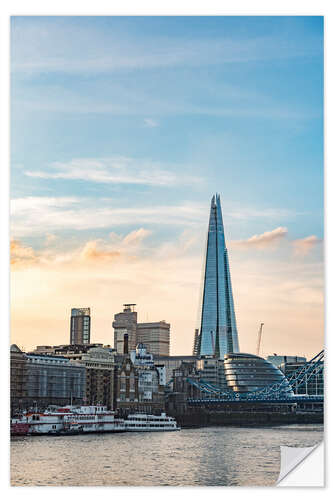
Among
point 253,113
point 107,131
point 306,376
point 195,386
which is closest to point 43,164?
point 107,131

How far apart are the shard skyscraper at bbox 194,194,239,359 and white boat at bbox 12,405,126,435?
123 ft

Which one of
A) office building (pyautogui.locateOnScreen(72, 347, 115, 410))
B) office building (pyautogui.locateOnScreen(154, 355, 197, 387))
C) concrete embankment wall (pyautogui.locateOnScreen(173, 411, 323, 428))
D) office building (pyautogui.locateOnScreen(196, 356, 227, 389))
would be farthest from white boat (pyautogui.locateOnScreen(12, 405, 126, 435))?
office building (pyautogui.locateOnScreen(154, 355, 197, 387))

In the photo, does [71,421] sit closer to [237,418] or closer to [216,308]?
[237,418]

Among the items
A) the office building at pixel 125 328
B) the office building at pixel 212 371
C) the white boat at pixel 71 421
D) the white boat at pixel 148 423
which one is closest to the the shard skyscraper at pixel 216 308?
the office building at pixel 212 371

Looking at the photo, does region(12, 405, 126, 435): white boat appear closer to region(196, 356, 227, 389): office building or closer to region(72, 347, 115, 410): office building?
region(72, 347, 115, 410): office building

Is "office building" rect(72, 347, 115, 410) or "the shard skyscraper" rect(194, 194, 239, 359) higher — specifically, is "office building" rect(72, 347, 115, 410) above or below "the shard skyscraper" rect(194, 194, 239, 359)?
below

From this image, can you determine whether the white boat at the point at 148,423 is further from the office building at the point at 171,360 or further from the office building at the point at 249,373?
the office building at the point at 171,360

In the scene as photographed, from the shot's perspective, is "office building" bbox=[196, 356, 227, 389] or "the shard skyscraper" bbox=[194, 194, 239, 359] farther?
"the shard skyscraper" bbox=[194, 194, 239, 359]

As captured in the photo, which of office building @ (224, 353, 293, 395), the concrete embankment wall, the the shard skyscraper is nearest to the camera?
the concrete embankment wall

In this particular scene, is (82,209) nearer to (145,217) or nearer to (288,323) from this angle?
(145,217)

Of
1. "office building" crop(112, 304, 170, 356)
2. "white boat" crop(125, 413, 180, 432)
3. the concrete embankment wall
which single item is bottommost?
the concrete embankment wall

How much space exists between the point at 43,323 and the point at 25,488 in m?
7.57

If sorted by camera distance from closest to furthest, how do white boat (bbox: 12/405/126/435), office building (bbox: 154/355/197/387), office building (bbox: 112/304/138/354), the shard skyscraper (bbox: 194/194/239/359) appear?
white boat (bbox: 12/405/126/435) → office building (bbox: 112/304/138/354) → office building (bbox: 154/355/197/387) → the shard skyscraper (bbox: 194/194/239/359)

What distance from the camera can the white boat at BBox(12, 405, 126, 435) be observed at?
78.5ft
